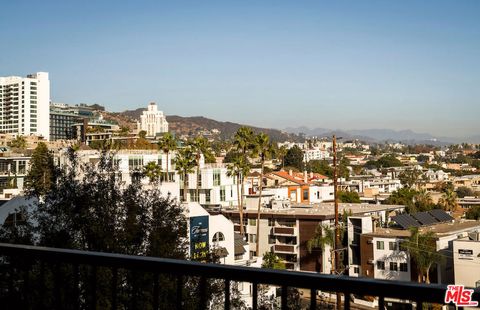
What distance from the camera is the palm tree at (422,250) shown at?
1199 inches

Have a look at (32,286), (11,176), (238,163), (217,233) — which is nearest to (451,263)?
(217,233)

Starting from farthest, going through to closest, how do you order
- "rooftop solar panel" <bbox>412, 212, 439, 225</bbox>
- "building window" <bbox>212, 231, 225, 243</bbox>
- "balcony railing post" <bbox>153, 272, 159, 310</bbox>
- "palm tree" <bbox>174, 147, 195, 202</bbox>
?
"palm tree" <bbox>174, 147, 195, 202</bbox> → "rooftop solar panel" <bbox>412, 212, 439, 225</bbox> → "building window" <bbox>212, 231, 225, 243</bbox> → "balcony railing post" <bbox>153, 272, 159, 310</bbox>

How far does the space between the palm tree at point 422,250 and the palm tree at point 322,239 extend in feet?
21.3

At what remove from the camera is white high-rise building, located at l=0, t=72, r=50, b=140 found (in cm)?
13662

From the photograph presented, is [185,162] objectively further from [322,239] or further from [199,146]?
[322,239]

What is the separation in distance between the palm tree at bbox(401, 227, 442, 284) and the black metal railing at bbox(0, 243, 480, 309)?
29.4m

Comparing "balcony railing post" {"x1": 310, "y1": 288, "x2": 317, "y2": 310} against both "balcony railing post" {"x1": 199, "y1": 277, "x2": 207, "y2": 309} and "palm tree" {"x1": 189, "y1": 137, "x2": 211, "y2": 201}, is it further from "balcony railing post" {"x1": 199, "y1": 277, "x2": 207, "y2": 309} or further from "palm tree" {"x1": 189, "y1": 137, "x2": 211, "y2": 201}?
"palm tree" {"x1": 189, "y1": 137, "x2": 211, "y2": 201}

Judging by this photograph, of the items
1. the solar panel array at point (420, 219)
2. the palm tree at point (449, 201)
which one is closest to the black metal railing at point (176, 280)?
the solar panel array at point (420, 219)

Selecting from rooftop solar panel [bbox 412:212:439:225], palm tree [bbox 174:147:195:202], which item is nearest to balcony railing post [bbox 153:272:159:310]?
rooftop solar panel [bbox 412:212:439:225]

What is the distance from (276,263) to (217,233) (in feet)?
34.4

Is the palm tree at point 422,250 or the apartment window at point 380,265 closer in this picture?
the palm tree at point 422,250

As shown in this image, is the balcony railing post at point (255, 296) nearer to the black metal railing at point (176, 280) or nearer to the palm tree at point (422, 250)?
the black metal railing at point (176, 280)

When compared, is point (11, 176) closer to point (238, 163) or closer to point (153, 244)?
point (238, 163)

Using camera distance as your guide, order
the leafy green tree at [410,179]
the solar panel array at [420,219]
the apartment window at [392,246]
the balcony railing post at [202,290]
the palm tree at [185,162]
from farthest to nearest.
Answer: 1. the leafy green tree at [410,179]
2. the palm tree at [185,162]
3. the solar panel array at [420,219]
4. the apartment window at [392,246]
5. the balcony railing post at [202,290]
